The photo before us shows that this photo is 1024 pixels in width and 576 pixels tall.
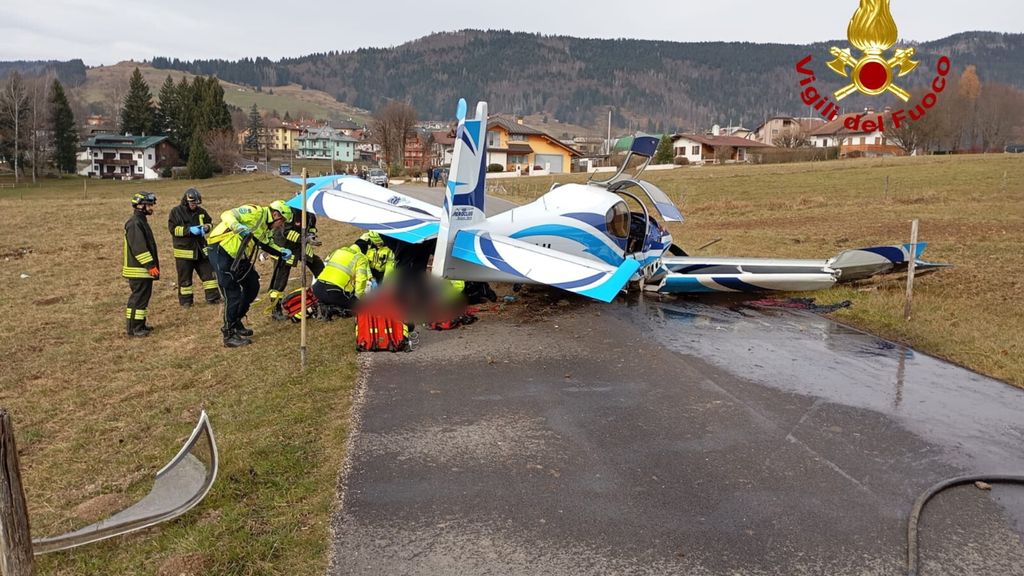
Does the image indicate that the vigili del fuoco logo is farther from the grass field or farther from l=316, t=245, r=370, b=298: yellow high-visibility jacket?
l=316, t=245, r=370, b=298: yellow high-visibility jacket

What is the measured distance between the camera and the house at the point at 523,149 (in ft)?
275

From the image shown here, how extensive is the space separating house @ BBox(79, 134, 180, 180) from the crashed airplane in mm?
94269

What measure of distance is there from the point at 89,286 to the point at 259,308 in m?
4.76

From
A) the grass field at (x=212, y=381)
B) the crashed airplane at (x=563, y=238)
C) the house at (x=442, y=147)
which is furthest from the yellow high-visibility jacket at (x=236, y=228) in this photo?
the house at (x=442, y=147)

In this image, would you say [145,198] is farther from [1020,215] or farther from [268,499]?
[1020,215]

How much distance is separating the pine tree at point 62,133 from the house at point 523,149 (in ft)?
175

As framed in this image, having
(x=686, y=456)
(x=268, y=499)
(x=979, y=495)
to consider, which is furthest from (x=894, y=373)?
(x=268, y=499)

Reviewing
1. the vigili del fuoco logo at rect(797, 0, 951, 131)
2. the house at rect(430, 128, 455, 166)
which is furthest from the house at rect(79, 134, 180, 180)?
the vigili del fuoco logo at rect(797, 0, 951, 131)

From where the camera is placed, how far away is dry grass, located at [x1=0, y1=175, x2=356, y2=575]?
441 cm

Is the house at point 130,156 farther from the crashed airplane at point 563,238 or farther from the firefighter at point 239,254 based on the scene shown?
the firefighter at point 239,254

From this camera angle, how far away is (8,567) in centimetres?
323

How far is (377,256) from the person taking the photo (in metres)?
10.1

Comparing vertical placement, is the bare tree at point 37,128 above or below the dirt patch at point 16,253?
above

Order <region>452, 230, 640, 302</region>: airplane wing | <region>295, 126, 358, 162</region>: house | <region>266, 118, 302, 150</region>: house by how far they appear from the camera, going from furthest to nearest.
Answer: <region>266, 118, 302, 150</region>: house < <region>295, 126, 358, 162</region>: house < <region>452, 230, 640, 302</region>: airplane wing
